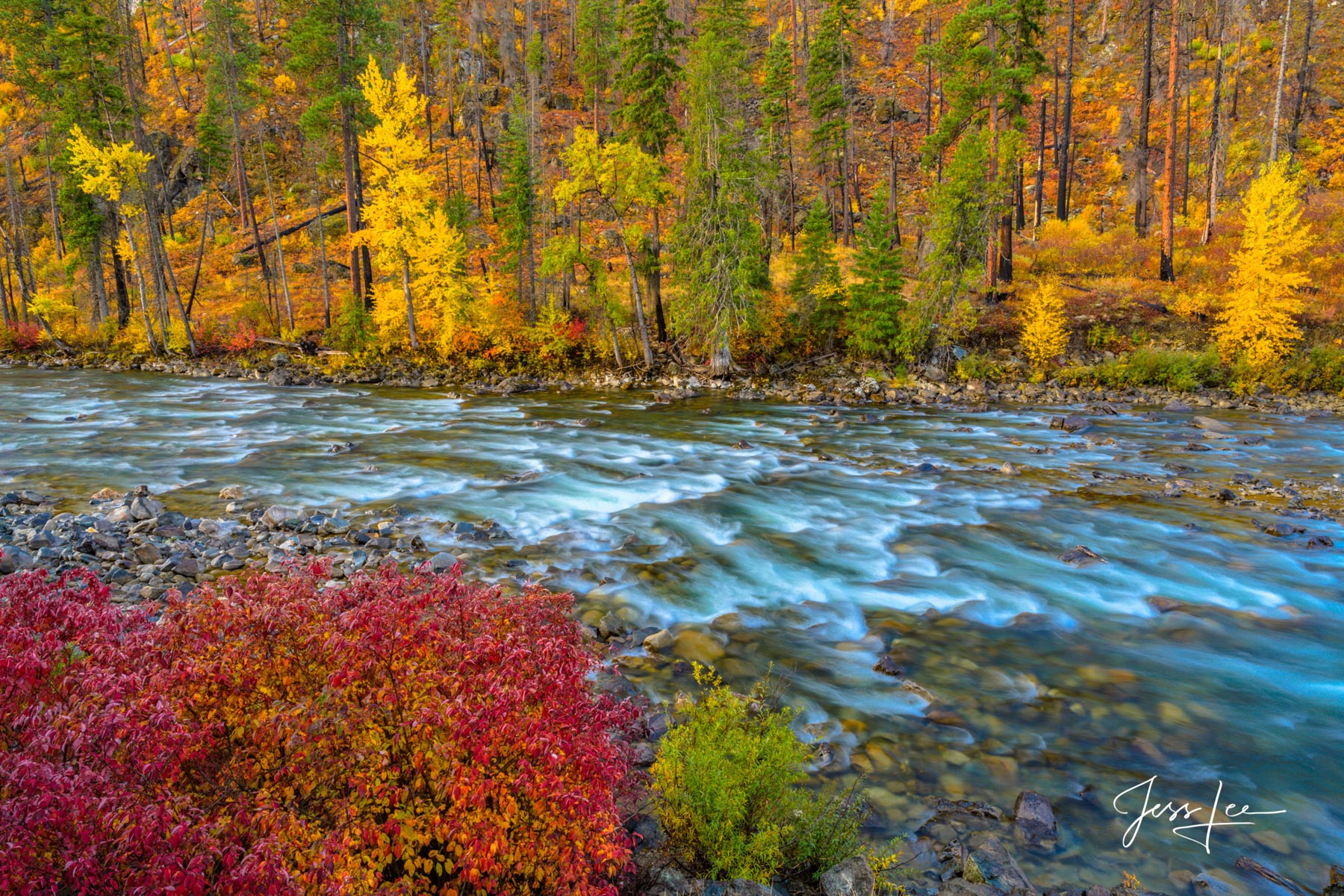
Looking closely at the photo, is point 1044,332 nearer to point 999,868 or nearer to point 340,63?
point 999,868

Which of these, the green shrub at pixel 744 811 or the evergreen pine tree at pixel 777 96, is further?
the evergreen pine tree at pixel 777 96

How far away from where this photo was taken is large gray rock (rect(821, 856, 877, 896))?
3.91 metres

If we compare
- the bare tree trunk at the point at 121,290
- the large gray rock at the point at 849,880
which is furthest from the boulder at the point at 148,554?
the bare tree trunk at the point at 121,290

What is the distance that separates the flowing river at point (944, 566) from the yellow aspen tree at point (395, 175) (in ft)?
37.6

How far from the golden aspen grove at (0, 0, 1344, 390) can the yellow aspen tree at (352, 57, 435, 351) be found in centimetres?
14

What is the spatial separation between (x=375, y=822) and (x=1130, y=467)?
55.4ft

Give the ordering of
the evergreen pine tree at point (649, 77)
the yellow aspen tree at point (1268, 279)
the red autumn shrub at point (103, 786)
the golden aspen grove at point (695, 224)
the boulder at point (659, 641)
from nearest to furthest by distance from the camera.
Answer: the red autumn shrub at point (103, 786) < the boulder at point (659, 641) < the yellow aspen tree at point (1268, 279) < the golden aspen grove at point (695, 224) < the evergreen pine tree at point (649, 77)

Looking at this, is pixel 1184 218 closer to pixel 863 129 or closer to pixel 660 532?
pixel 863 129

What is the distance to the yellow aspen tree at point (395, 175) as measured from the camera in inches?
1114

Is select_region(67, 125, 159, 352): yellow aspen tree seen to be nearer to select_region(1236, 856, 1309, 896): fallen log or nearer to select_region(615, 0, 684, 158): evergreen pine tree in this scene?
select_region(615, 0, 684, 158): evergreen pine tree

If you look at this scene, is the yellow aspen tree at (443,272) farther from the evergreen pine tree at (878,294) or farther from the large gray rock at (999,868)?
the large gray rock at (999,868)

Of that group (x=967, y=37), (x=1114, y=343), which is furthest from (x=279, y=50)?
(x=1114, y=343)
